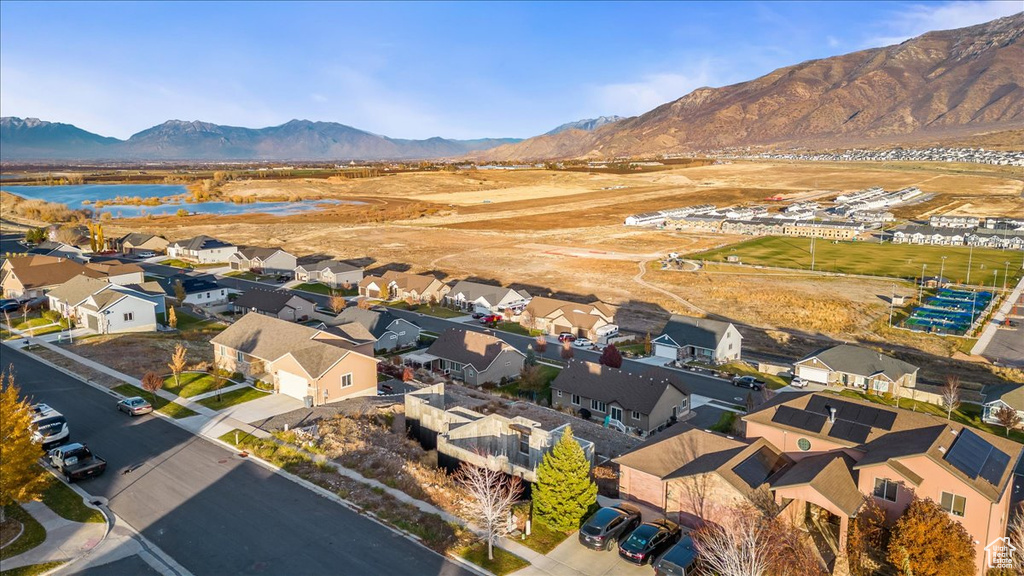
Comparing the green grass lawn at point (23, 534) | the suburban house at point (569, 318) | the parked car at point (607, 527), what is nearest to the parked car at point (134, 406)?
the green grass lawn at point (23, 534)

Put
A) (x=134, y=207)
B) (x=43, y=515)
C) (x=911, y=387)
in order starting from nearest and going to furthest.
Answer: (x=43, y=515), (x=911, y=387), (x=134, y=207)

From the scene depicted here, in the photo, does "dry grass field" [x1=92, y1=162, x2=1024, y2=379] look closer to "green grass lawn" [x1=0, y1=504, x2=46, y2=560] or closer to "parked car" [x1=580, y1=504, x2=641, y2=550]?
"parked car" [x1=580, y1=504, x2=641, y2=550]

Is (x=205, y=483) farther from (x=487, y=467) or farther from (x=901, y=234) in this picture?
(x=901, y=234)

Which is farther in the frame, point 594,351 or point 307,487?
point 594,351

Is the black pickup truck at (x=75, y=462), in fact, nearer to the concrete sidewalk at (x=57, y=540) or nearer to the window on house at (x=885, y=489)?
the concrete sidewalk at (x=57, y=540)

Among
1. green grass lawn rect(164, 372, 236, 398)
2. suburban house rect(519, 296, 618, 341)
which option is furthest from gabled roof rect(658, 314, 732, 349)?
green grass lawn rect(164, 372, 236, 398)

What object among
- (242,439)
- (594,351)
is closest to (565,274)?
(594,351)
